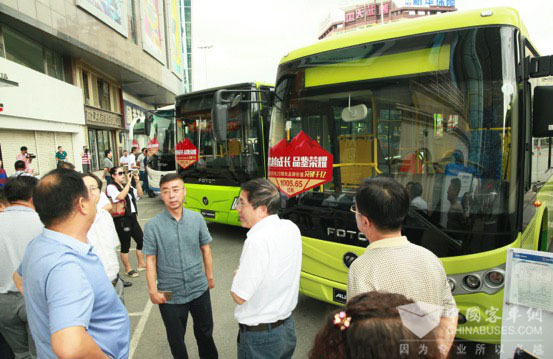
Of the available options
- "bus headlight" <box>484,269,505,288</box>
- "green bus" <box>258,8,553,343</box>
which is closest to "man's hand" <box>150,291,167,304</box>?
"green bus" <box>258,8,553,343</box>

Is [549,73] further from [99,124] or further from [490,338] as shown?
[99,124]

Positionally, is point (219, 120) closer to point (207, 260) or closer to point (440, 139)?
point (207, 260)

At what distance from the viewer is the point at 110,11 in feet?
68.7

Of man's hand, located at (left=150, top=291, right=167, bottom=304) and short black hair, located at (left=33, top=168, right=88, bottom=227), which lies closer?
short black hair, located at (left=33, top=168, right=88, bottom=227)

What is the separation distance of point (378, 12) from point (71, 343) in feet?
252

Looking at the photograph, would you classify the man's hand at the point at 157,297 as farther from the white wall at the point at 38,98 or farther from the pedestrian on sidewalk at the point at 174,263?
the white wall at the point at 38,98

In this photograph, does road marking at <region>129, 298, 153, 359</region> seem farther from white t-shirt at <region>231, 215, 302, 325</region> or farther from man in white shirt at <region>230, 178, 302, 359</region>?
white t-shirt at <region>231, 215, 302, 325</region>

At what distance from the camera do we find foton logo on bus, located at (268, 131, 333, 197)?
11.4 feet

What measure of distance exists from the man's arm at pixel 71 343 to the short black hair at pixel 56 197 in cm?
50

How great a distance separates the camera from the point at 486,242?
8.20 feet

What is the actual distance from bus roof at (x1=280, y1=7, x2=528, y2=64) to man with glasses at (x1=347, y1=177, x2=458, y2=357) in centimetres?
180

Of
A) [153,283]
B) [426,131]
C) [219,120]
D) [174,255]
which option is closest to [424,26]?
[426,131]

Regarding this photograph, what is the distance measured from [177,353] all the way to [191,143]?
5.53 m

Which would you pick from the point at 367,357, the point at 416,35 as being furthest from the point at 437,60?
the point at 367,357
